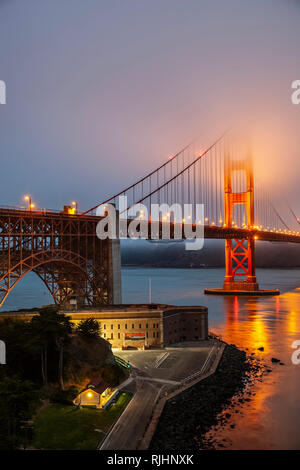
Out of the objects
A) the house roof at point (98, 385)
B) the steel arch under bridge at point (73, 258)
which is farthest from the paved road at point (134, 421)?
the steel arch under bridge at point (73, 258)

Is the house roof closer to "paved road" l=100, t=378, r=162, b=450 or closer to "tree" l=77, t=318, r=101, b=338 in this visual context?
"paved road" l=100, t=378, r=162, b=450

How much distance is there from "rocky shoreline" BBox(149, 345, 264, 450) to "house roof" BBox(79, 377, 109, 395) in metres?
4.22

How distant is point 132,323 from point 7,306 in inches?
2436

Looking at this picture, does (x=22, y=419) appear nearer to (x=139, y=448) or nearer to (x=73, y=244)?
(x=139, y=448)

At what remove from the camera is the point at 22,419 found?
21.5 metres

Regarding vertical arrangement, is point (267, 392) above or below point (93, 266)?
below

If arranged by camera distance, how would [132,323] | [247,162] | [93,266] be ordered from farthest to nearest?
[247,162]
[93,266]
[132,323]

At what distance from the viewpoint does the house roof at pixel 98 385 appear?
28195 millimetres

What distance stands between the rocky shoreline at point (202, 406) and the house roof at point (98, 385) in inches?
166

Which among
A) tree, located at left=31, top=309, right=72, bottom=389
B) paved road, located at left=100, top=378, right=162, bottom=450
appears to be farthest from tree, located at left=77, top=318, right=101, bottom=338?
paved road, located at left=100, top=378, right=162, bottom=450

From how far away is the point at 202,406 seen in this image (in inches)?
1181

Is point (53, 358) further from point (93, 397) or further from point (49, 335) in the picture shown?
point (93, 397)
